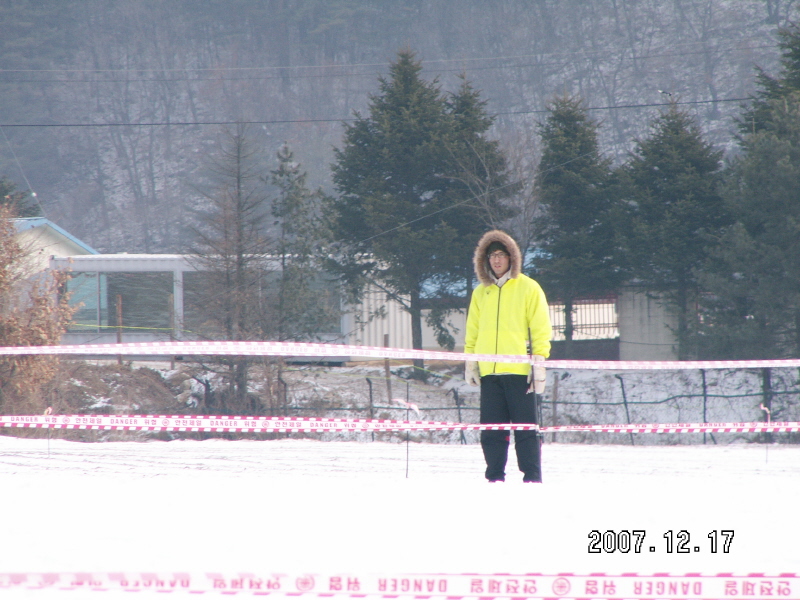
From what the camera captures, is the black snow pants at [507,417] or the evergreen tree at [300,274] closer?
the black snow pants at [507,417]

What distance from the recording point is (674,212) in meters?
21.5

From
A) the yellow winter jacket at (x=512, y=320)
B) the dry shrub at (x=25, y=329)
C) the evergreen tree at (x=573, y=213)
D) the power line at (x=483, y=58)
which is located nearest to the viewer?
the yellow winter jacket at (x=512, y=320)

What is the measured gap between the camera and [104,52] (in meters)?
94.9

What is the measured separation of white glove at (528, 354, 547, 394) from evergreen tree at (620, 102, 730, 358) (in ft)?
53.7

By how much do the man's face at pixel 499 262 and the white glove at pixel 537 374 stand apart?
24.9 inches

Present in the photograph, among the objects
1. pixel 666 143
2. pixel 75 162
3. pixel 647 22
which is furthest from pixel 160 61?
pixel 666 143

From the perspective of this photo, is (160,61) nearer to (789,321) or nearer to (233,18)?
(233,18)

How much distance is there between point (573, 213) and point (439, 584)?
22165mm

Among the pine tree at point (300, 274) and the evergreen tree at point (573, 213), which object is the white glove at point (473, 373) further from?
the evergreen tree at point (573, 213)

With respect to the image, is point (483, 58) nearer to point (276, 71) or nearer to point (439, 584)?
point (276, 71)

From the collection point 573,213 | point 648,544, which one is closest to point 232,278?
point 573,213

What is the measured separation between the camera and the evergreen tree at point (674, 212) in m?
21.3

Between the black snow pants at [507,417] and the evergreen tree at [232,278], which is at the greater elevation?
the evergreen tree at [232,278]

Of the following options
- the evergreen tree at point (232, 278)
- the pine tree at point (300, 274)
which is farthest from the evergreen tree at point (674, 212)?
the evergreen tree at point (232, 278)
